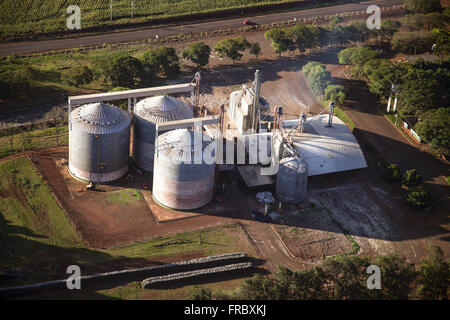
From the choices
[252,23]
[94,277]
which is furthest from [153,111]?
[252,23]

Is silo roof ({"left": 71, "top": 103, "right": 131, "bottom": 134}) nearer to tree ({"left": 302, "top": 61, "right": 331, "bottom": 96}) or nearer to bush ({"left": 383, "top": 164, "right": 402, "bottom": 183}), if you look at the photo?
bush ({"left": 383, "top": 164, "right": 402, "bottom": 183})

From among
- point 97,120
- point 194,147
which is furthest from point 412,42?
point 97,120

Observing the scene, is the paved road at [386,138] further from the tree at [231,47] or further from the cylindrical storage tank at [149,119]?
the cylindrical storage tank at [149,119]

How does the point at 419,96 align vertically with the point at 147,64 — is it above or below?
below

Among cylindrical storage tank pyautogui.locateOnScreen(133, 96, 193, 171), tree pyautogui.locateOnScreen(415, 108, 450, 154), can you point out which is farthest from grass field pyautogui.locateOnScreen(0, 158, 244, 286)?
tree pyautogui.locateOnScreen(415, 108, 450, 154)

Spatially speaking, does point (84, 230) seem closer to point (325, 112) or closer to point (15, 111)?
point (15, 111)

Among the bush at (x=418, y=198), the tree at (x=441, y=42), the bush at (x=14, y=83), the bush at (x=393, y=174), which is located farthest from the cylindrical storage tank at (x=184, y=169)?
the tree at (x=441, y=42)

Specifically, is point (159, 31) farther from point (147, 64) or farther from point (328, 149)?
point (328, 149)
